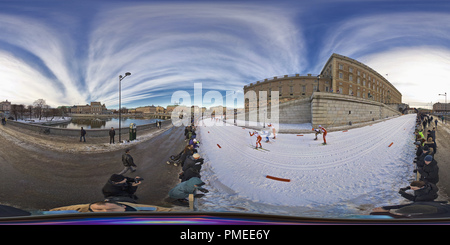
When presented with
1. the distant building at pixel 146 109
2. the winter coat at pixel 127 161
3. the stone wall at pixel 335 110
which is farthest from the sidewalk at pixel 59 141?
the stone wall at pixel 335 110

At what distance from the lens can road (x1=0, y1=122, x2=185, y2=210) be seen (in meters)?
1.56

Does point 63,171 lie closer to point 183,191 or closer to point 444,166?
point 183,191

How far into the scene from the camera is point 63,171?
182 centimetres

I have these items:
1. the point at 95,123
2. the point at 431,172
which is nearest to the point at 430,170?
the point at 431,172

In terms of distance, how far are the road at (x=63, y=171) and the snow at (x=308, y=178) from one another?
0.77 m

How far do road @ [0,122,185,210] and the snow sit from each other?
77 cm

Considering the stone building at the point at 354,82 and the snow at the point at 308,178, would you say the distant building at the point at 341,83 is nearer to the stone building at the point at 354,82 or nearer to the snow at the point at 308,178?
the stone building at the point at 354,82

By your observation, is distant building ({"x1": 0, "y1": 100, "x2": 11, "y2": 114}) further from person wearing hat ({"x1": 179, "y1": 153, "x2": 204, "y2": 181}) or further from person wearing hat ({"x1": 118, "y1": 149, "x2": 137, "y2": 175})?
person wearing hat ({"x1": 179, "y1": 153, "x2": 204, "y2": 181})

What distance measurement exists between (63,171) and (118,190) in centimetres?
98

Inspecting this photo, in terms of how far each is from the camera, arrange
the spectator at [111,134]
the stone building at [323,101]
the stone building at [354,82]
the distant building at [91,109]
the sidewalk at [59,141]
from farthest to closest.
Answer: the stone building at [354,82] < the stone building at [323,101] < the distant building at [91,109] < the spectator at [111,134] < the sidewalk at [59,141]

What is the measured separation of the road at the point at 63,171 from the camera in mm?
1562
